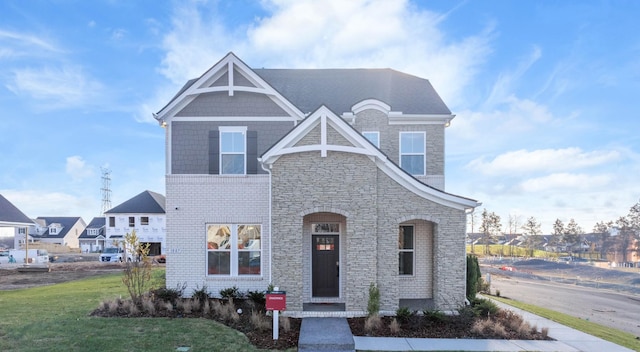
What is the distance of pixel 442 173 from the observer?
44.7 ft

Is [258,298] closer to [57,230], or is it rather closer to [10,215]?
[10,215]

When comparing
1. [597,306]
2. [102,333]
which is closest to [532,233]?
[597,306]

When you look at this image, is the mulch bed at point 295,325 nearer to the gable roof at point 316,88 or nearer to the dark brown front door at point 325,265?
the dark brown front door at point 325,265

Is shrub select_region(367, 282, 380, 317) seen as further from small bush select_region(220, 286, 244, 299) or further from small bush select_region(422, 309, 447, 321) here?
small bush select_region(220, 286, 244, 299)

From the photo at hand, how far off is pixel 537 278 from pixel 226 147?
117 ft

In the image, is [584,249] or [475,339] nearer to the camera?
[475,339]

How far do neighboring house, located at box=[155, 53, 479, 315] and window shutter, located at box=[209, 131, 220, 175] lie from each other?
0.12 ft

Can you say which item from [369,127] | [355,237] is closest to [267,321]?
[355,237]

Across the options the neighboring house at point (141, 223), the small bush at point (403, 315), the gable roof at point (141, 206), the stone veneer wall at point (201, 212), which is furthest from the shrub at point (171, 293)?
the gable roof at point (141, 206)

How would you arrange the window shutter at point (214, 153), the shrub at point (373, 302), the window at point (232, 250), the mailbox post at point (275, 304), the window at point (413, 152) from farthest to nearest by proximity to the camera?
the window at point (413, 152) → the window shutter at point (214, 153) → the window at point (232, 250) → the shrub at point (373, 302) → the mailbox post at point (275, 304)

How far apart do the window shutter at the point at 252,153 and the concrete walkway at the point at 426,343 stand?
5887 millimetres

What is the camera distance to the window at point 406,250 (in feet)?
41.9

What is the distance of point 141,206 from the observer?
145ft

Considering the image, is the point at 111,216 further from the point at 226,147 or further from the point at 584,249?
the point at 584,249
